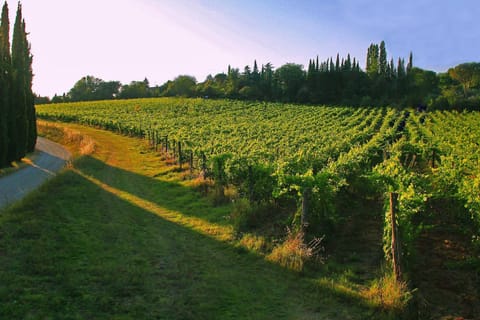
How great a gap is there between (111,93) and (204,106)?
167ft

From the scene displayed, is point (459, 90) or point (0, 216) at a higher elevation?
point (459, 90)

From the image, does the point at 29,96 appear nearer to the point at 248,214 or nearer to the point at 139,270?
the point at 248,214

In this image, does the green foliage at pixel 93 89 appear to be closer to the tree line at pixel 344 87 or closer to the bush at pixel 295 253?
the tree line at pixel 344 87

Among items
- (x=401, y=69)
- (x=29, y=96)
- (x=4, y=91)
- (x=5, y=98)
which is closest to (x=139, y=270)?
(x=5, y=98)

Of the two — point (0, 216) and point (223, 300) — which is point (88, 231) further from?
point (223, 300)

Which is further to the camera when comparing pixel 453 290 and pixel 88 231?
pixel 88 231

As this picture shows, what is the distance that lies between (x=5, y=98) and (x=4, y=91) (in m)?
0.49

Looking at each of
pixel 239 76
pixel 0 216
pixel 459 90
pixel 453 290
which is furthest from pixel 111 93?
pixel 453 290

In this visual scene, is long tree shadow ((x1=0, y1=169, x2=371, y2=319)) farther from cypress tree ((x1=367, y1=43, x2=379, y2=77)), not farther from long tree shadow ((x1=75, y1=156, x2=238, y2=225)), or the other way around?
cypress tree ((x1=367, y1=43, x2=379, y2=77))

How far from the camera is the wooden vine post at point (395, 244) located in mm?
7290

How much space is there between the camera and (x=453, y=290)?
752cm

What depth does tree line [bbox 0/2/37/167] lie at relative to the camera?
2662 cm

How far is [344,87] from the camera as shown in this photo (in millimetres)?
82688

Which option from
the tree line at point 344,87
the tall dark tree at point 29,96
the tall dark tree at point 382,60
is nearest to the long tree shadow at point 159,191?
the tall dark tree at point 29,96
